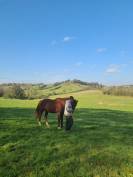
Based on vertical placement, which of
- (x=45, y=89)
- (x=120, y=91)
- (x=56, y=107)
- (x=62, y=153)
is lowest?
(x=62, y=153)

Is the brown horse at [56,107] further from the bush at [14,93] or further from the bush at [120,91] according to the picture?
the bush at [14,93]

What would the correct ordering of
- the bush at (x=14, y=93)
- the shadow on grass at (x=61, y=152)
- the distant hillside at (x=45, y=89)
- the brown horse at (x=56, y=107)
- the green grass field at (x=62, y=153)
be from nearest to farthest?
the green grass field at (x=62, y=153) → the shadow on grass at (x=61, y=152) → the brown horse at (x=56, y=107) → the bush at (x=14, y=93) → the distant hillside at (x=45, y=89)

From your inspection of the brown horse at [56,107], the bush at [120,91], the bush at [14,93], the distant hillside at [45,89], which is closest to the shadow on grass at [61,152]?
the brown horse at [56,107]

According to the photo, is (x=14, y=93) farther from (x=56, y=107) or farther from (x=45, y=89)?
(x=56, y=107)

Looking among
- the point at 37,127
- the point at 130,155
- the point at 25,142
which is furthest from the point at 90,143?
the point at 37,127

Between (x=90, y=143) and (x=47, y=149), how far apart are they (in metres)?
2.70

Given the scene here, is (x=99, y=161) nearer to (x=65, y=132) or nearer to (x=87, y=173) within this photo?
(x=87, y=173)

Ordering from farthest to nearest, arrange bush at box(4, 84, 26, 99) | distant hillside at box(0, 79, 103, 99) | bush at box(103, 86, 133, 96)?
distant hillside at box(0, 79, 103, 99), bush at box(4, 84, 26, 99), bush at box(103, 86, 133, 96)

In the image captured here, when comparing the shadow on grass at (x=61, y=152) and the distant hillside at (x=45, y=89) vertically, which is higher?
the distant hillside at (x=45, y=89)

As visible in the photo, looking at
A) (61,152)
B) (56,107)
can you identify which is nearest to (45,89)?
(56,107)

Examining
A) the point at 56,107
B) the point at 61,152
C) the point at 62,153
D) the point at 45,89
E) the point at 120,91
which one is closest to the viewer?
the point at 62,153

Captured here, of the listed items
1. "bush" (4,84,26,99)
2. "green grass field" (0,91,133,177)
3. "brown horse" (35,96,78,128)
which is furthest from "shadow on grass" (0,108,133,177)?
"bush" (4,84,26,99)

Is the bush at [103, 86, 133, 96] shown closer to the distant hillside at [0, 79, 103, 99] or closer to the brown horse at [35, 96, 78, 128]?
the distant hillside at [0, 79, 103, 99]

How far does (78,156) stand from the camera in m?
10.9
